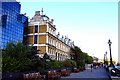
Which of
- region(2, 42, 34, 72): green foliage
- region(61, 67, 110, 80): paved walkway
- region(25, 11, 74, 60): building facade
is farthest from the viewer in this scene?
region(25, 11, 74, 60): building facade

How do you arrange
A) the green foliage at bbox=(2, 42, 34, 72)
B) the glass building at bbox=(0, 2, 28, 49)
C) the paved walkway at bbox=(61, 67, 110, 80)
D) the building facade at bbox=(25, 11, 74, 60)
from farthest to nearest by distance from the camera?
1. the building facade at bbox=(25, 11, 74, 60)
2. the glass building at bbox=(0, 2, 28, 49)
3. the paved walkway at bbox=(61, 67, 110, 80)
4. the green foliage at bbox=(2, 42, 34, 72)

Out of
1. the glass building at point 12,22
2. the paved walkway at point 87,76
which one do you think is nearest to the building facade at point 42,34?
the glass building at point 12,22

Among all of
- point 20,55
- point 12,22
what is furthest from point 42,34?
point 20,55

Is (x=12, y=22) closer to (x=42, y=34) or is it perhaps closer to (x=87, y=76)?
(x=42, y=34)

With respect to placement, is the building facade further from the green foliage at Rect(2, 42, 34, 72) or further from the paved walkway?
the green foliage at Rect(2, 42, 34, 72)

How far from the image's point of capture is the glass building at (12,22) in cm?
4991

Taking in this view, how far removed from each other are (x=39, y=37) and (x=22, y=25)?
6.08 metres

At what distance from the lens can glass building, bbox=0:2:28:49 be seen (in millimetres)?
49906

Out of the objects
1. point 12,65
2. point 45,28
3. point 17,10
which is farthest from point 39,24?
point 12,65

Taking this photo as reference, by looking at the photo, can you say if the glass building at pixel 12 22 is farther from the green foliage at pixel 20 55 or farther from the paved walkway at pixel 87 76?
the green foliage at pixel 20 55

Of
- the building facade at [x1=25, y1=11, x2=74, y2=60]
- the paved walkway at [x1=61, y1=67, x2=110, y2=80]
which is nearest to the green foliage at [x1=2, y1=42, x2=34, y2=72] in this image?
the paved walkway at [x1=61, y1=67, x2=110, y2=80]

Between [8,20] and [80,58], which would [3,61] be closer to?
[8,20]

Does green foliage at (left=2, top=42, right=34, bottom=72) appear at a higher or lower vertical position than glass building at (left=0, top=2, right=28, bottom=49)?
lower

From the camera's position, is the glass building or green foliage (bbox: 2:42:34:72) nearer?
green foliage (bbox: 2:42:34:72)
